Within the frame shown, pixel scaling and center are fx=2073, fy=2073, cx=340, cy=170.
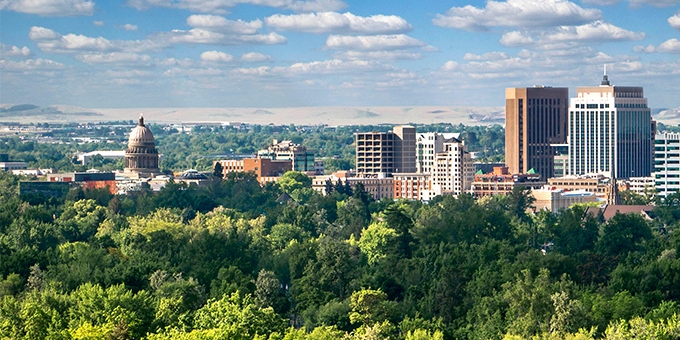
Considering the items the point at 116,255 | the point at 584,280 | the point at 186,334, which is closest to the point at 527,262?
the point at 584,280

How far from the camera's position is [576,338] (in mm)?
75938

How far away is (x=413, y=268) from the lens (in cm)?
11569

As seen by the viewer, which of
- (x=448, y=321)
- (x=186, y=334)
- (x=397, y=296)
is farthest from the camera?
(x=397, y=296)

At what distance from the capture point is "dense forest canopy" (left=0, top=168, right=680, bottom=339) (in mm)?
79688

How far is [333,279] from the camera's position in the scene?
108188mm

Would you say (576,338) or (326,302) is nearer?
(576,338)

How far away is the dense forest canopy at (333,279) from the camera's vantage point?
79688 mm

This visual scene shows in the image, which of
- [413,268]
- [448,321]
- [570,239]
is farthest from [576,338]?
[570,239]

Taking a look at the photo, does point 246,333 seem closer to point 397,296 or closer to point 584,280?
point 397,296

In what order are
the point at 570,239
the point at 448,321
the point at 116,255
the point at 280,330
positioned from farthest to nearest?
the point at 570,239 < the point at 116,255 < the point at 448,321 < the point at 280,330

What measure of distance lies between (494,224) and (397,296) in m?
45.1

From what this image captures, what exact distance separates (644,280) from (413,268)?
1797 cm

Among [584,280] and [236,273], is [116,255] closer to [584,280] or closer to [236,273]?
[236,273]

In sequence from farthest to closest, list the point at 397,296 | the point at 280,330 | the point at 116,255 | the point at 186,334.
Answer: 1. the point at 116,255
2. the point at 397,296
3. the point at 280,330
4. the point at 186,334
